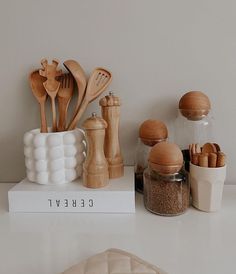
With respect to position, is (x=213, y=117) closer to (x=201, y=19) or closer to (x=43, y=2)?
(x=201, y=19)

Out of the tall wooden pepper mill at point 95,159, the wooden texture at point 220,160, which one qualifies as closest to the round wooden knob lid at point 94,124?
the tall wooden pepper mill at point 95,159

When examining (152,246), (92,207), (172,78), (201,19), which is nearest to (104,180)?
(92,207)

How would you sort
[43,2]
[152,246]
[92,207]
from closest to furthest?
[152,246] → [92,207] → [43,2]

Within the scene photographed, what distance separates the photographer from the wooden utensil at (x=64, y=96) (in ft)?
2.08

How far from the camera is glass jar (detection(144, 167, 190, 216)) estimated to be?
1.67ft

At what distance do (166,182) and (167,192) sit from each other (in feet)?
0.06

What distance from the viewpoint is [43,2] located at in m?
0.64

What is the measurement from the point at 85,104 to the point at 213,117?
29 centimetres

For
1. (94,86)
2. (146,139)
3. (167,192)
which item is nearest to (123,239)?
(167,192)

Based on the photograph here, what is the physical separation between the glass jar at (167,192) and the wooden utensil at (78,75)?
0.23 metres

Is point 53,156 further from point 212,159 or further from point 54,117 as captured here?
point 212,159

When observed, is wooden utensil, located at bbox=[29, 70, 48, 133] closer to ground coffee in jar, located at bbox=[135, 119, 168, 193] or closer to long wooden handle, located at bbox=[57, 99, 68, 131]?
long wooden handle, located at bbox=[57, 99, 68, 131]

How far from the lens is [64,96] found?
2.08 feet

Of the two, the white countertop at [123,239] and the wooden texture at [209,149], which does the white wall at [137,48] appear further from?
the white countertop at [123,239]
